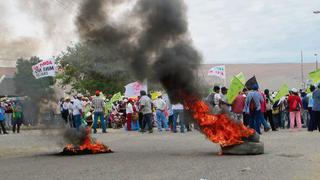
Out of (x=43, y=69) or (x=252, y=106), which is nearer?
(x=252, y=106)

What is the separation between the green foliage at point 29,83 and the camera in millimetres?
13634

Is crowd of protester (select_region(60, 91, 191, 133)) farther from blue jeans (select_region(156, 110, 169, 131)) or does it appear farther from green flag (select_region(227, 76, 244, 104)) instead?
green flag (select_region(227, 76, 244, 104))

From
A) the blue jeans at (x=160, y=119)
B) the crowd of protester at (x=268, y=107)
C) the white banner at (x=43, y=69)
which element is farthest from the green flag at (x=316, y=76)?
the white banner at (x=43, y=69)

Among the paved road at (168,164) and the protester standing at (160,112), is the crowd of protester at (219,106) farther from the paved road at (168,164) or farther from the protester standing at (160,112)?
the paved road at (168,164)

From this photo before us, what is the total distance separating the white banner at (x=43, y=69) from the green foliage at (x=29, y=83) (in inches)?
6.9

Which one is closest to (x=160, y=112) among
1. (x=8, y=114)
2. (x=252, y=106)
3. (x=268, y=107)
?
(x=268, y=107)

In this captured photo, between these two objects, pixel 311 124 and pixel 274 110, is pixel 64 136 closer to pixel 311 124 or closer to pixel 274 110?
pixel 311 124

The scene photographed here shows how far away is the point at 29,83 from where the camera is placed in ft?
49.3

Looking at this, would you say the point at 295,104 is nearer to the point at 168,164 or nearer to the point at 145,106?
the point at 145,106

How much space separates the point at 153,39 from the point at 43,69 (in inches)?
300

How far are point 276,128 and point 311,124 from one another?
3.02 meters

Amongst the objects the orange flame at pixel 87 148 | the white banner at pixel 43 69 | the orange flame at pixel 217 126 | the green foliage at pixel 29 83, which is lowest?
the orange flame at pixel 87 148

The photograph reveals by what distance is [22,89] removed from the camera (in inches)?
553

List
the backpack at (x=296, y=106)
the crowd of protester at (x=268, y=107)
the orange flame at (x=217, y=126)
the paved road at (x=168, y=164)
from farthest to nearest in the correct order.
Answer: the backpack at (x=296, y=106)
the crowd of protester at (x=268, y=107)
the orange flame at (x=217, y=126)
the paved road at (x=168, y=164)
